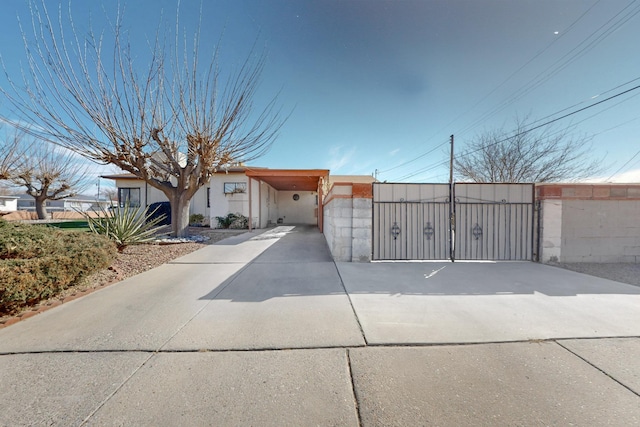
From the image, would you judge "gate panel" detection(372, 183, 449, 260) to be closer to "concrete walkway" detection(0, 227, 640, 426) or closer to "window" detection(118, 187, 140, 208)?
"concrete walkway" detection(0, 227, 640, 426)

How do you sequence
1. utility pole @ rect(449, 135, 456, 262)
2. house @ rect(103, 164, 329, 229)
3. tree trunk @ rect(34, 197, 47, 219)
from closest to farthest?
1. utility pole @ rect(449, 135, 456, 262)
2. house @ rect(103, 164, 329, 229)
3. tree trunk @ rect(34, 197, 47, 219)

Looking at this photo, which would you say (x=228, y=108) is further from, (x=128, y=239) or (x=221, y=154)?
(x=128, y=239)

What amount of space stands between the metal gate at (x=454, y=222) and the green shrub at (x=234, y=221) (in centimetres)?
Result: 963

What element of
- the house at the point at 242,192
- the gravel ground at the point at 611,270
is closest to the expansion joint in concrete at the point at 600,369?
the gravel ground at the point at 611,270

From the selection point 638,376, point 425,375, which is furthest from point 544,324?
point 425,375

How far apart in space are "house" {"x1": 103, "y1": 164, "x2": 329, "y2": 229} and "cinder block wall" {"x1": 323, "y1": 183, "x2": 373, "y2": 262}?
513 centimetres

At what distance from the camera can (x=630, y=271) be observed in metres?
5.33

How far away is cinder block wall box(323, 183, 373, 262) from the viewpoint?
6051 millimetres

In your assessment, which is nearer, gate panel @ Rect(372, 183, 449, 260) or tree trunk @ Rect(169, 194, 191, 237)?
gate panel @ Rect(372, 183, 449, 260)

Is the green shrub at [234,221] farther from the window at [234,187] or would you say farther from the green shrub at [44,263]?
the green shrub at [44,263]

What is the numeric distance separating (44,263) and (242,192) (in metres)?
10.9

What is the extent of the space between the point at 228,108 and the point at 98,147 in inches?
158

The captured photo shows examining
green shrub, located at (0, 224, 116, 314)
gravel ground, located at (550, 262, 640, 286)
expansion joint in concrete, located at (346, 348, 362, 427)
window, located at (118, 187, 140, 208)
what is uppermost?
window, located at (118, 187, 140, 208)

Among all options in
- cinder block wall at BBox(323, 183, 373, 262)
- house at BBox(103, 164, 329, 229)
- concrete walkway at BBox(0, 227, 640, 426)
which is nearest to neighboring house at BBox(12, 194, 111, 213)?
house at BBox(103, 164, 329, 229)
